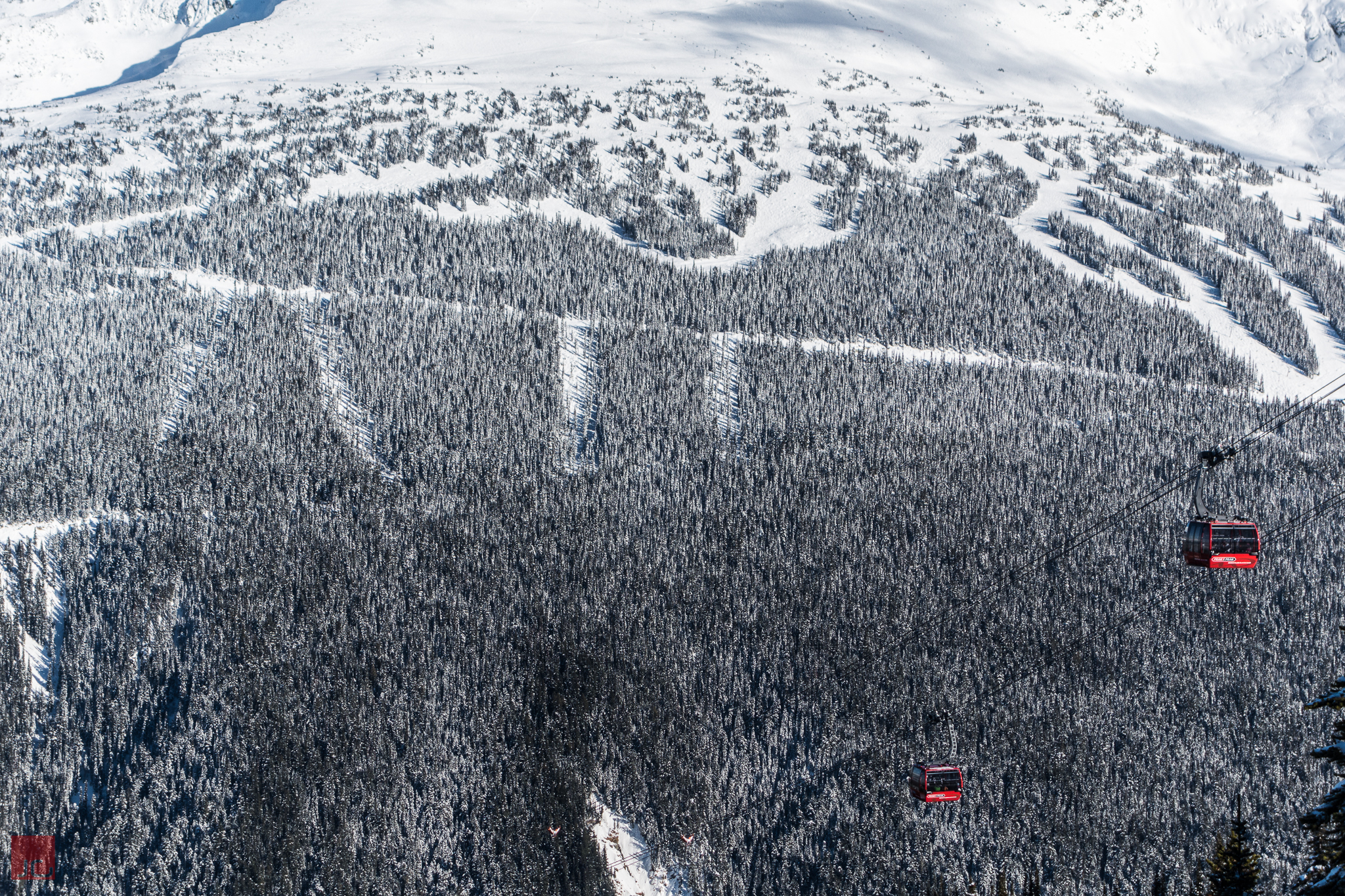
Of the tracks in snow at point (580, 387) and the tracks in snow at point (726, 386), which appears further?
the tracks in snow at point (726, 386)

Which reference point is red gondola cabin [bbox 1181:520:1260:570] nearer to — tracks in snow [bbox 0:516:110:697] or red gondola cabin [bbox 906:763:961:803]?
red gondola cabin [bbox 906:763:961:803]

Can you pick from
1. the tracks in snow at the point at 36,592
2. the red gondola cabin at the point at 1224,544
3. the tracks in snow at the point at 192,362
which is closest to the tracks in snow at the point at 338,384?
the tracks in snow at the point at 192,362

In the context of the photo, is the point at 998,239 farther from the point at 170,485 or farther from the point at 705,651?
the point at 170,485

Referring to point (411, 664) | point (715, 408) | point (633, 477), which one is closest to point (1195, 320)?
point (715, 408)

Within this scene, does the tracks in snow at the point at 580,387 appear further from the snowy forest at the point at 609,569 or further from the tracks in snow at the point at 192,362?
the tracks in snow at the point at 192,362

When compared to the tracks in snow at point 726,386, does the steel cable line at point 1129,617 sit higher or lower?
lower

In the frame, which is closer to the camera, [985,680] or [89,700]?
[89,700]

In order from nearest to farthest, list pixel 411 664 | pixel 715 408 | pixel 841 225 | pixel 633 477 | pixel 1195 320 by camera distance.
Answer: pixel 411 664 < pixel 633 477 < pixel 715 408 < pixel 1195 320 < pixel 841 225

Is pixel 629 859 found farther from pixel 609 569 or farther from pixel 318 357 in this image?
pixel 318 357
